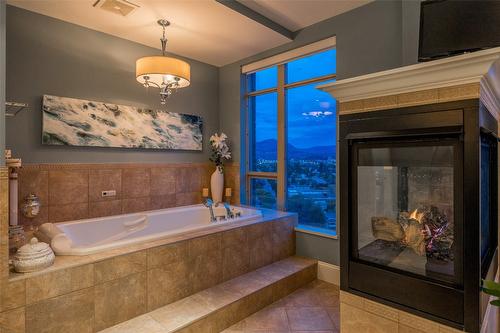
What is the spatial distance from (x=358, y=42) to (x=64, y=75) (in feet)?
10.0

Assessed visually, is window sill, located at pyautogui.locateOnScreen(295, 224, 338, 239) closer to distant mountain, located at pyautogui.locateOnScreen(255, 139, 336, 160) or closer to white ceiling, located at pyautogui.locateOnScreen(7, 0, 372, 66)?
distant mountain, located at pyautogui.locateOnScreen(255, 139, 336, 160)

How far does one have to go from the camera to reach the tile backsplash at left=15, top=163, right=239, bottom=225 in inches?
109

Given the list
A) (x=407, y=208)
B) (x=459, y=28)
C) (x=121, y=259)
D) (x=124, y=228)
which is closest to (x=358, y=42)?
(x=459, y=28)

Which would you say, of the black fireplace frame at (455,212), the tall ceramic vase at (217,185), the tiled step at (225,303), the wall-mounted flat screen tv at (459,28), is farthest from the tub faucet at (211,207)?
the wall-mounted flat screen tv at (459,28)

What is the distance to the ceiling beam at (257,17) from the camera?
271 cm

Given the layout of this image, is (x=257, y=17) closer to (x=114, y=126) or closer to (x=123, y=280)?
(x=114, y=126)

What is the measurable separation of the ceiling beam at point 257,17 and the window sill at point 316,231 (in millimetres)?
2309

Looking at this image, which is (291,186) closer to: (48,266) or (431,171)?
(431,171)

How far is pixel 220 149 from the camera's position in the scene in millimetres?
4141

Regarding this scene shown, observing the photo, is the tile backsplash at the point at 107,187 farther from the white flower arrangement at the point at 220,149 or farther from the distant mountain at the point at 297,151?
the distant mountain at the point at 297,151

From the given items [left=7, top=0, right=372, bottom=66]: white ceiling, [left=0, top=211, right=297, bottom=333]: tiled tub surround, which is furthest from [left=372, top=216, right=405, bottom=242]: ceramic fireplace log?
[left=7, top=0, right=372, bottom=66]: white ceiling

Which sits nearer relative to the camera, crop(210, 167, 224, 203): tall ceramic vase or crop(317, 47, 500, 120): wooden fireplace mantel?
crop(317, 47, 500, 120): wooden fireplace mantel

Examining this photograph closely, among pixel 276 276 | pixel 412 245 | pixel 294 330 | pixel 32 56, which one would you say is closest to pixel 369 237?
pixel 412 245

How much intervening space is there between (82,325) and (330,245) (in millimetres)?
2400
